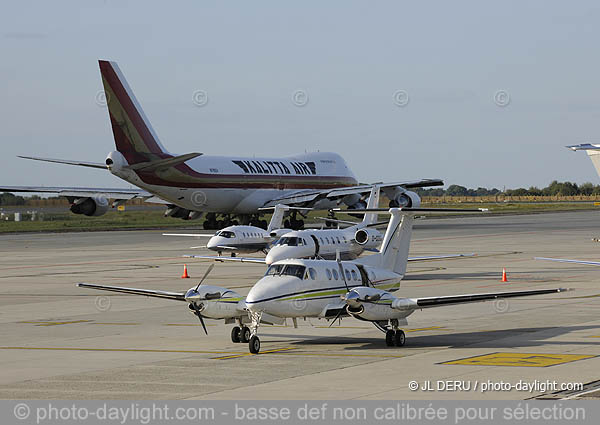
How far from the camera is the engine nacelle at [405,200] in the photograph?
7888cm

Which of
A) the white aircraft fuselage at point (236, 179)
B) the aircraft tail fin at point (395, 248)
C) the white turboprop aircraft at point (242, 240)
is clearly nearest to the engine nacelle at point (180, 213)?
the white aircraft fuselage at point (236, 179)

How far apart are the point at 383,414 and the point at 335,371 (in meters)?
4.86

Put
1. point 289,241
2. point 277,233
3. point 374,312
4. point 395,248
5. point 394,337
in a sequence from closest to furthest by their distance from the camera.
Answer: point 374,312
point 394,337
point 395,248
point 289,241
point 277,233

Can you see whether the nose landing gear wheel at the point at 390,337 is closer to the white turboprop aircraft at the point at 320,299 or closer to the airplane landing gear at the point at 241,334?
the white turboprop aircraft at the point at 320,299

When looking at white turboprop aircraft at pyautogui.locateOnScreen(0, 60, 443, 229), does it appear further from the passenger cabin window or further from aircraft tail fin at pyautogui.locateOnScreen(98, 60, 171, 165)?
the passenger cabin window

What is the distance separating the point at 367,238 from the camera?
4291 cm

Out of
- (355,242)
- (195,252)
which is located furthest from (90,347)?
(195,252)

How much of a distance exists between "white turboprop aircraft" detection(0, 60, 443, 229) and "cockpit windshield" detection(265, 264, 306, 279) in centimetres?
4380

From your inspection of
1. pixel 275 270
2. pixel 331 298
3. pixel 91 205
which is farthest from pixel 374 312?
pixel 91 205

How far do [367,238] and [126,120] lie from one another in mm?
30851

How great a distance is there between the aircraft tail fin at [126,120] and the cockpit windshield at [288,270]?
46544 millimetres

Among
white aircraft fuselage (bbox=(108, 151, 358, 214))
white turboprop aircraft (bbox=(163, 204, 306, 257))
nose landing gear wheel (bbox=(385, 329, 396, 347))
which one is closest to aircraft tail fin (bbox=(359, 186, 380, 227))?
white turboprop aircraft (bbox=(163, 204, 306, 257))

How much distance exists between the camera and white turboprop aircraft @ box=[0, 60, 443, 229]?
226 ft

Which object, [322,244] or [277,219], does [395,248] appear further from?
[277,219]
